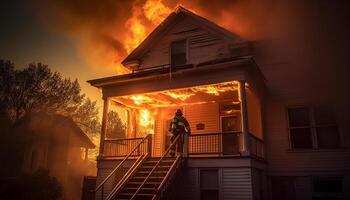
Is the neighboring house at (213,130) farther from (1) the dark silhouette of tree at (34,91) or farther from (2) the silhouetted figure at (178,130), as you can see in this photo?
(1) the dark silhouette of tree at (34,91)

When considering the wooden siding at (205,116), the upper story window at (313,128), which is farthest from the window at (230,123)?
the upper story window at (313,128)

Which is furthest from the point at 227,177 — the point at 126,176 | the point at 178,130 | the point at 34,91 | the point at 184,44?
the point at 34,91

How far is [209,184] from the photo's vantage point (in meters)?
10.9

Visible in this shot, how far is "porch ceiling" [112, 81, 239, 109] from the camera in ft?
40.8

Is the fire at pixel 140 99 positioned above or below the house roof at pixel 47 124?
below

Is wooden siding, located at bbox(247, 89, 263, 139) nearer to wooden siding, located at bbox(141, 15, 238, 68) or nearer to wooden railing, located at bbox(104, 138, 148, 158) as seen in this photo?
wooden siding, located at bbox(141, 15, 238, 68)

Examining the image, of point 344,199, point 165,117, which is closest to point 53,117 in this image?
point 165,117

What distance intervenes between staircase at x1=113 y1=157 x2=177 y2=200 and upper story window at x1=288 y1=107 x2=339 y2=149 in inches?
239

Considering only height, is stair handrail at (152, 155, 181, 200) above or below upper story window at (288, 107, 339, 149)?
below

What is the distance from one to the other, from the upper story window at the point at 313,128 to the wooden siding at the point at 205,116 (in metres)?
3.48

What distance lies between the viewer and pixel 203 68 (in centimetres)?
1145

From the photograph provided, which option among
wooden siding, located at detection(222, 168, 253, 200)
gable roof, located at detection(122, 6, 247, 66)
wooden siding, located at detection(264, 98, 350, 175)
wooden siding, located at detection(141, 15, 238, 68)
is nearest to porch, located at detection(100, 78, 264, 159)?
wooden siding, located at detection(264, 98, 350, 175)

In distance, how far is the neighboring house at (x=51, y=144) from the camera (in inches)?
977

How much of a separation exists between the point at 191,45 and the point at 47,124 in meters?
17.8
